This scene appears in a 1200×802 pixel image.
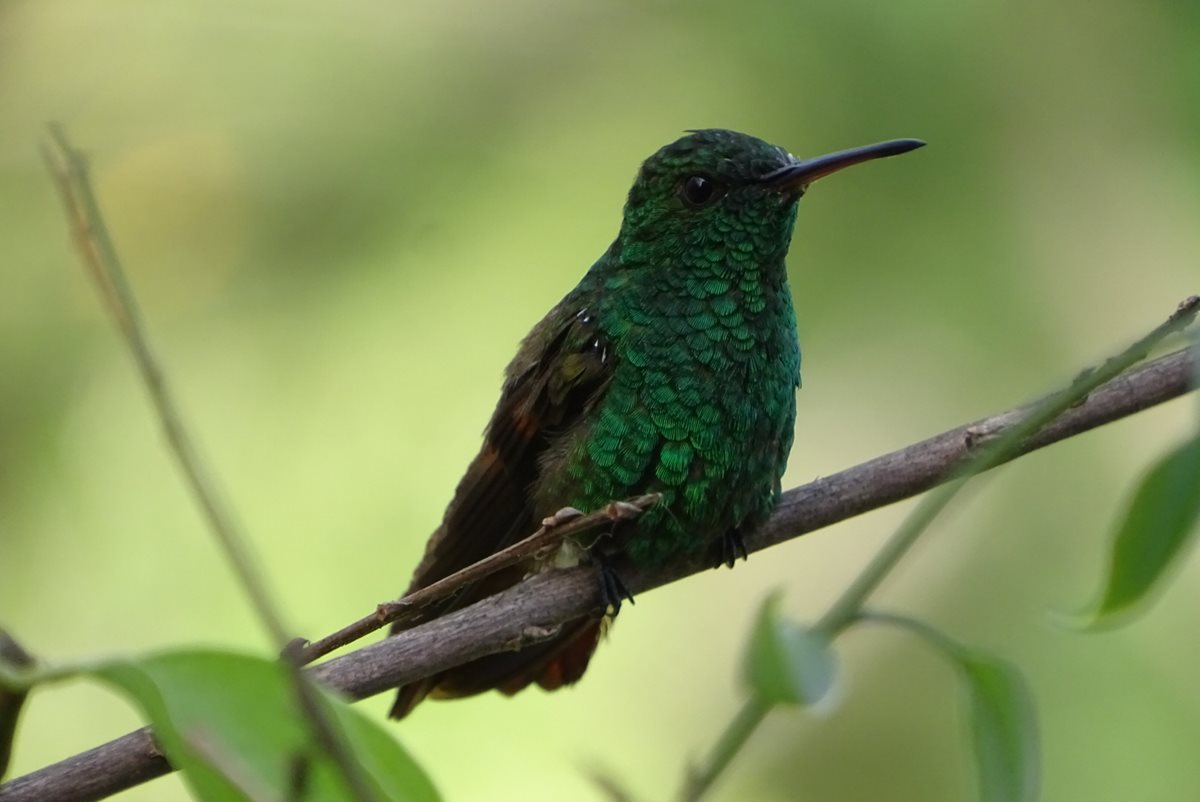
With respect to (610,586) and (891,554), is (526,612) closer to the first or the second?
(610,586)

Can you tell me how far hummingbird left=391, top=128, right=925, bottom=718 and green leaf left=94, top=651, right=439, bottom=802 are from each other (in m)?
1.52

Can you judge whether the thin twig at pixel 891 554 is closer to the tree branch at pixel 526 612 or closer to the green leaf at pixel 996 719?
the green leaf at pixel 996 719

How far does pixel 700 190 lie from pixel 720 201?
0.05 m

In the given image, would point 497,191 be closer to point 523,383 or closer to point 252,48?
point 252,48

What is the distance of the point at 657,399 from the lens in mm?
2541

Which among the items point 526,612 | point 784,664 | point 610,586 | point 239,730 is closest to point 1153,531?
point 784,664

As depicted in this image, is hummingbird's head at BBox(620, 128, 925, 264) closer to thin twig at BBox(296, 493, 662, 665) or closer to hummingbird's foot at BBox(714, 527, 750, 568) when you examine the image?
hummingbird's foot at BBox(714, 527, 750, 568)

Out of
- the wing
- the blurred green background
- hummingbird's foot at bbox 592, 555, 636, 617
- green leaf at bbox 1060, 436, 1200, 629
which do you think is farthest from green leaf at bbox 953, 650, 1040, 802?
the blurred green background

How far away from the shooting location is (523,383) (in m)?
2.78

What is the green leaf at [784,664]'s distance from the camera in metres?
0.82

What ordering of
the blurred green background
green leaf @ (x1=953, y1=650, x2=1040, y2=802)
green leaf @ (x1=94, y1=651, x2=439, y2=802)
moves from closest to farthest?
green leaf @ (x1=94, y1=651, x2=439, y2=802)
green leaf @ (x1=953, y1=650, x2=1040, y2=802)
the blurred green background

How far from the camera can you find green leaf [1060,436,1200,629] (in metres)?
0.85

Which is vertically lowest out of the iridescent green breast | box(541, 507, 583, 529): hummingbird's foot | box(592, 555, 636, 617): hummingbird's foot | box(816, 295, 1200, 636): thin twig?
box(816, 295, 1200, 636): thin twig

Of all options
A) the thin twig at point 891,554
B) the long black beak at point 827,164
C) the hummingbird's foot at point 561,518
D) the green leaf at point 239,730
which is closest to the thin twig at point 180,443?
the green leaf at point 239,730
